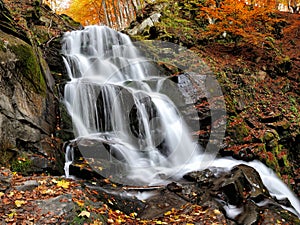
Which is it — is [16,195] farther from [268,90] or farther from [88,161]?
[268,90]

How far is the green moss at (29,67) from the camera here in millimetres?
6215

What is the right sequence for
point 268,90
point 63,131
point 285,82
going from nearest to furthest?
point 63,131 < point 268,90 < point 285,82

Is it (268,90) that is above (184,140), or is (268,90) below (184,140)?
above

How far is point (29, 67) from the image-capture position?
6.45m

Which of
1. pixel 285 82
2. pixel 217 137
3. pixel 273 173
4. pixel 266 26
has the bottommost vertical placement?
pixel 273 173

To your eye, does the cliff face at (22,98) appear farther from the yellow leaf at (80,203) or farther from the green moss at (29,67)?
the yellow leaf at (80,203)

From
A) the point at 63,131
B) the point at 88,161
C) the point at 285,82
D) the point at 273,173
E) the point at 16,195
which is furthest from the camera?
the point at 285,82

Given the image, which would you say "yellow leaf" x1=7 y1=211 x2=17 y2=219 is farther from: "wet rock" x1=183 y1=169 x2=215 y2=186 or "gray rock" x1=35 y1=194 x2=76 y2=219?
"wet rock" x1=183 y1=169 x2=215 y2=186

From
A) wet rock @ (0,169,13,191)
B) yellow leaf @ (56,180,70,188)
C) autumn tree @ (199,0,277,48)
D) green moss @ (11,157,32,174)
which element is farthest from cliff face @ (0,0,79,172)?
autumn tree @ (199,0,277,48)

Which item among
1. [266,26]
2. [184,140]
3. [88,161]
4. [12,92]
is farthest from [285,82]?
[12,92]

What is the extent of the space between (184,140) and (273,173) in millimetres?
3027

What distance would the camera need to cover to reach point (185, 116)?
909cm

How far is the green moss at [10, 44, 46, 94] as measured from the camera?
6.21m

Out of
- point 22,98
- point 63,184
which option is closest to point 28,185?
point 63,184
